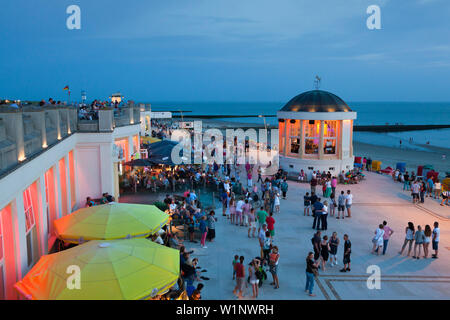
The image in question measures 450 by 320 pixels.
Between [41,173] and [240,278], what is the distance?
591cm

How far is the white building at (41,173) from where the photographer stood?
→ 773cm

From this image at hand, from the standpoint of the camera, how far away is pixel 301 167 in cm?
2720

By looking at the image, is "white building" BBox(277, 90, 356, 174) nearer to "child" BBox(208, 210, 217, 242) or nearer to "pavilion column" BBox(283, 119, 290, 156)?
"pavilion column" BBox(283, 119, 290, 156)

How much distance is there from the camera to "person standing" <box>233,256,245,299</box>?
10086mm

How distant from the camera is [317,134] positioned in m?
28.0

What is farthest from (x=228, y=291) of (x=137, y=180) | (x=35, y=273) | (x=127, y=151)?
(x=127, y=151)

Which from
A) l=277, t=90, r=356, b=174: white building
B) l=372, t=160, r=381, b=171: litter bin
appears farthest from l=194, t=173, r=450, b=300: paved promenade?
l=372, t=160, r=381, b=171: litter bin

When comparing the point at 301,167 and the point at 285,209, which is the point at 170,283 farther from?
the point at 301,167

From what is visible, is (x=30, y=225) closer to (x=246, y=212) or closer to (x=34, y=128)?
(x=34, y=128)

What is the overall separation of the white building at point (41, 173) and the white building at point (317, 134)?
13788 mm

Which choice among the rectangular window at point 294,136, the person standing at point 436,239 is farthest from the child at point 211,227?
the rectangular window at point 294,136

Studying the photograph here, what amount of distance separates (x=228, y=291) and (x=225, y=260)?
2200 mm

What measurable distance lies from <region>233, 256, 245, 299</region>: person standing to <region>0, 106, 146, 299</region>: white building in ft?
16.9

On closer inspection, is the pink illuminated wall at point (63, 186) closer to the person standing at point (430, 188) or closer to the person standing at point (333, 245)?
the person standing at point (333, 245)
